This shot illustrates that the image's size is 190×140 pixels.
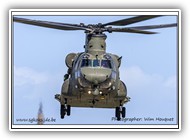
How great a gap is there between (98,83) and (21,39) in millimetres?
1777

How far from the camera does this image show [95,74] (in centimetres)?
3841

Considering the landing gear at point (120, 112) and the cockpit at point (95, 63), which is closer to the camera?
the landing gear at point (120, 112)

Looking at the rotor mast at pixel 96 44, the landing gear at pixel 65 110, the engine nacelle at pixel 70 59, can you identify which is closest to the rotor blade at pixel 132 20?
the rotor mast at pixel 96 44

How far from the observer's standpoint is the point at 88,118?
3834cm

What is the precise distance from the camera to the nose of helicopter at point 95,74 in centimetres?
3834

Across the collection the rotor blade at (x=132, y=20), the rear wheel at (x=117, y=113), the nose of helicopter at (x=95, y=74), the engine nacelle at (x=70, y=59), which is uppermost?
the rotor blade at (x=132, y=20)

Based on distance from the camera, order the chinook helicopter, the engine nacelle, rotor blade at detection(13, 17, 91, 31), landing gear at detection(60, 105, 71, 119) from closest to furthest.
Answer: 1. rotor blade at detection(13, 17, 91, 31)
2. the chinook helicopter
3. landing gear at detection(60, 105, 71, 119)
4. the engine nacelle

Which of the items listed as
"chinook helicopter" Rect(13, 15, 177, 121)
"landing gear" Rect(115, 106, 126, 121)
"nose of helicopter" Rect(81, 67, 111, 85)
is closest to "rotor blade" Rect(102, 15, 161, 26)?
"chinook helicopter" Rect(13, 15, 177, 121)

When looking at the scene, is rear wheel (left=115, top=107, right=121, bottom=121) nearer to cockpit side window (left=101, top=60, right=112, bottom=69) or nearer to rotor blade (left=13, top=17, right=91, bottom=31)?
cockpit side window (left=101, top=60, right=112, bottom=69)

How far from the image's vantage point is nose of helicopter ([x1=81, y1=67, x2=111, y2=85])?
126ft

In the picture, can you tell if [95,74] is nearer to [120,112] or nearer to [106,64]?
[106,64]

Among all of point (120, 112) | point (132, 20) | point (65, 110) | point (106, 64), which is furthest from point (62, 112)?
point (132, 20)

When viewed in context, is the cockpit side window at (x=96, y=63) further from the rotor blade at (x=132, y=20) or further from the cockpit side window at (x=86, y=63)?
the rotor blade at (x=132, y=20)
